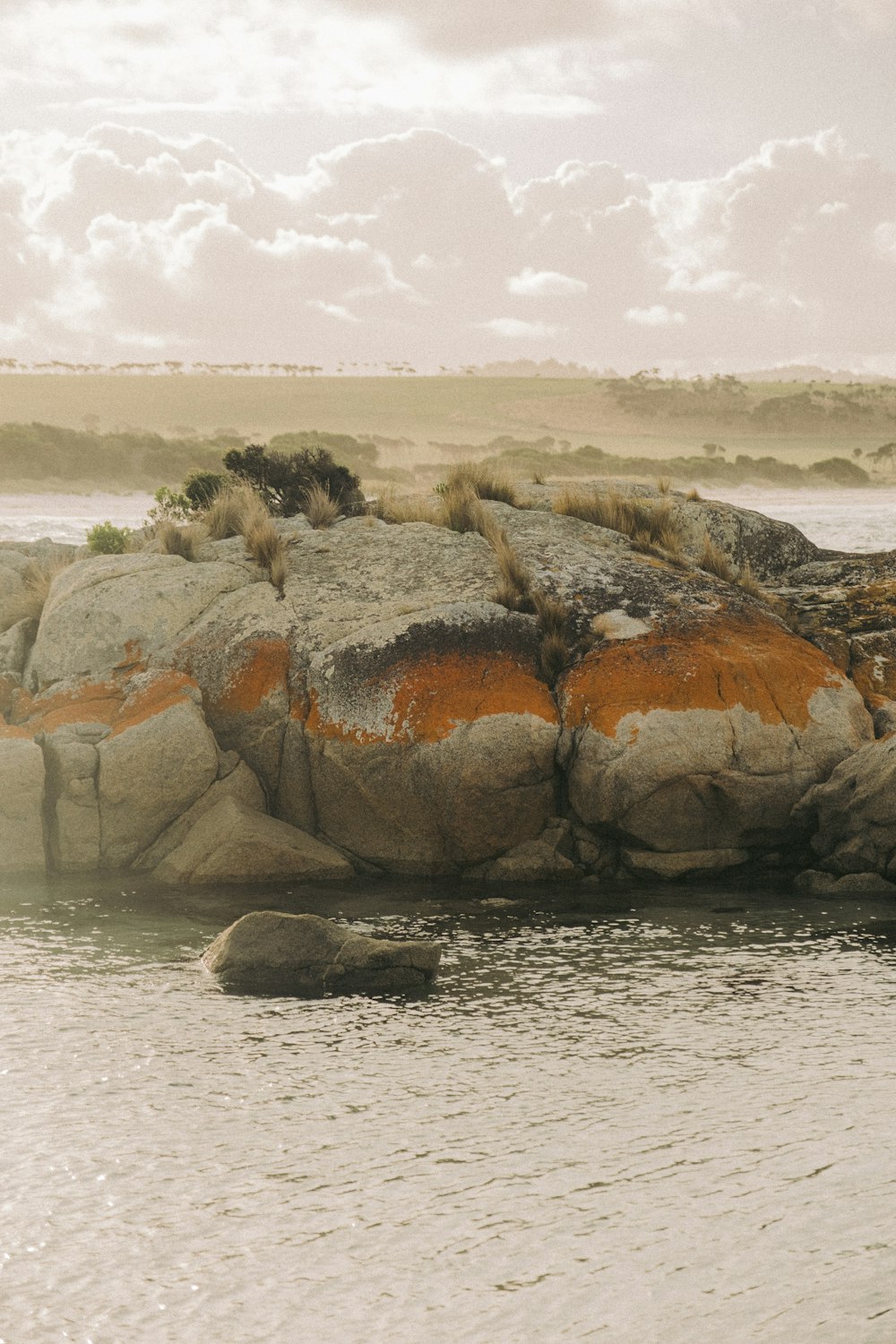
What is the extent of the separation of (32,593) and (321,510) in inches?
137

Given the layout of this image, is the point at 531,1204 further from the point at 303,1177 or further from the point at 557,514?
the point at 557,514

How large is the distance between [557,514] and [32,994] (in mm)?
9835

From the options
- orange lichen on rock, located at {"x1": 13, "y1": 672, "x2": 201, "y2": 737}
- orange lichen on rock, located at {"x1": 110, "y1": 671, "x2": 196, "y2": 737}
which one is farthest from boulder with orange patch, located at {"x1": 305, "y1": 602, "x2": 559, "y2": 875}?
orange lichen on rock, located at {"x1": 13, "y1": 672, "x2": 201, "y2": 737}

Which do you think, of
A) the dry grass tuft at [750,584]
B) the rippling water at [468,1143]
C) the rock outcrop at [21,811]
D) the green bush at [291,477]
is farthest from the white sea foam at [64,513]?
the rippling water at [468,1143]

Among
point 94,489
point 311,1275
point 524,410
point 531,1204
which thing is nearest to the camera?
point 311,1275

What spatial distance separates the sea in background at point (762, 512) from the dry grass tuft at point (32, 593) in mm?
18008

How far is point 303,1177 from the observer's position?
7.34 metres

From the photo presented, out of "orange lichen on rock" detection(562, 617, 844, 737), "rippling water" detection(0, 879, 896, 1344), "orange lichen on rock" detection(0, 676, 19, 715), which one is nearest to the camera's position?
"rippling water" detection(0, 879, 896, 1344)

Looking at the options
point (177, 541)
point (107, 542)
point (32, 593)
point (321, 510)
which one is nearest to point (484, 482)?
point (321, 510)

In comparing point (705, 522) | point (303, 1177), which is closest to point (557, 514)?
point (705, 522)

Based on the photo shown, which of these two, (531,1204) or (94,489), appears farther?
(94,489)

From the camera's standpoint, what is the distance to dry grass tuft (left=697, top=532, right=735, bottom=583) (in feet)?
56.7

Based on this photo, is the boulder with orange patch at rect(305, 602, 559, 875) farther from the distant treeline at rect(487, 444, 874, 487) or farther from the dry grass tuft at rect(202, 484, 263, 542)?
the distant treeline at rect(487, 444, 874, 487)

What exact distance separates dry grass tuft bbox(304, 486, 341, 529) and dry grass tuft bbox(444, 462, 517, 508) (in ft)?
5.27
